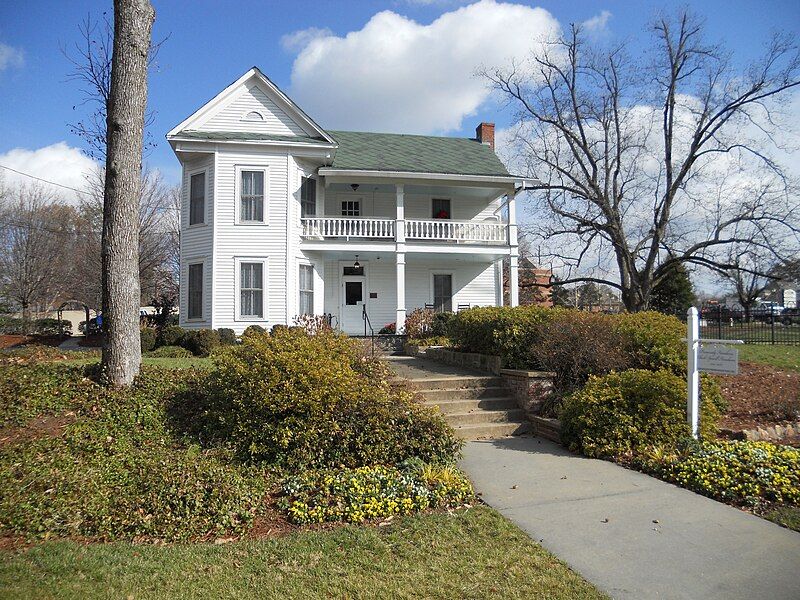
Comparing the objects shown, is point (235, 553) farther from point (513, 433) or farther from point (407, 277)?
point (407, 277)

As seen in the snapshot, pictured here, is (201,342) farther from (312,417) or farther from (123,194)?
(312,417)

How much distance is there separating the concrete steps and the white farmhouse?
9.43 metres

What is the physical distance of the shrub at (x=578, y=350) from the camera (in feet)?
27.1

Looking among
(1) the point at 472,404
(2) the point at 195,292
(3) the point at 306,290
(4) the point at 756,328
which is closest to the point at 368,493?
(1) the point at 472,404

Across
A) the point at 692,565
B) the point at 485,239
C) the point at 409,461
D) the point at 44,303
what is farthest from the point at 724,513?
the point at 44,303

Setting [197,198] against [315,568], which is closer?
[315,568]

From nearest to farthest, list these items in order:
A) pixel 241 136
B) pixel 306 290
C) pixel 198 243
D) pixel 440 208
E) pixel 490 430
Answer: pixel 490 430 < pixel 241 136 < pixel 198 243 < pixel 306 290 < pixel 440 208

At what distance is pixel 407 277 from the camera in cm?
2103

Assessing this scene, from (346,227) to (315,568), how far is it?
1568cm

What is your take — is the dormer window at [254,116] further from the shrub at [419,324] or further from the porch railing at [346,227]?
the shrub at [419,324]

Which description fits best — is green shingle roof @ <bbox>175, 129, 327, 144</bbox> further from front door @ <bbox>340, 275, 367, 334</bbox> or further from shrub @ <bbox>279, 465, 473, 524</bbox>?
shrub @ <bbox>279, 465, 473, 524</bbox>

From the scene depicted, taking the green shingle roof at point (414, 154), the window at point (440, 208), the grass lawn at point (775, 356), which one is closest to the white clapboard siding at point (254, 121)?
the green shingle roof at point (414, 154)

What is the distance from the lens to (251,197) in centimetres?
1756

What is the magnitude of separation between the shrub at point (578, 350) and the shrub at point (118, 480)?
5.08m
